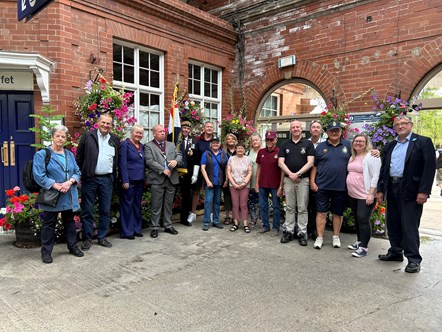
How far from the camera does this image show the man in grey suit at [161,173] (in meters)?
5.30

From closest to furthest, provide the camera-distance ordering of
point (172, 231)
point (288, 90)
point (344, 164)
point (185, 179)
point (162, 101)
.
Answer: point (344, 164) → point (172, 231) → point (185, 179) → point (162, 101) → point (288, 90)

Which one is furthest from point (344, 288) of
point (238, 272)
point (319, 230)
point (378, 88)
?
point (378, 88)

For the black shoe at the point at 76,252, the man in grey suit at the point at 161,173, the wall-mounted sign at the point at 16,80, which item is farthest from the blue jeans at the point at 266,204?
the wall-mounted sign at the point at 16,80

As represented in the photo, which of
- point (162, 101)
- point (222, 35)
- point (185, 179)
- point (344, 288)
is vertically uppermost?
point (222, 35)

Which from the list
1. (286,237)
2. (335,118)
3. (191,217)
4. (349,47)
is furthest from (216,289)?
(349,47)

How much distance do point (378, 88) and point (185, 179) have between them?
4.26 meters

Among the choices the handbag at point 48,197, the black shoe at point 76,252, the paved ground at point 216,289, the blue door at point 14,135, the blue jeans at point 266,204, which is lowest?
the paved ground at point 216,289

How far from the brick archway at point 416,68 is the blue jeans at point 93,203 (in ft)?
18.2

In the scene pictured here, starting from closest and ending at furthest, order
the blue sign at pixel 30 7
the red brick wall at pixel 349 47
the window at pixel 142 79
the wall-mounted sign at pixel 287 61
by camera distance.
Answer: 1. the blue sign at pixel 30 7
2. the red brick wall at pixel 349 47
3. the window at pixel 142 79
4. the wall-mounted sign at pixel 287 61

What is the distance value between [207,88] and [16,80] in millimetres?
4414

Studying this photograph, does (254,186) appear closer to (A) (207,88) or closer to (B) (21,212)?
(B) (21,212)

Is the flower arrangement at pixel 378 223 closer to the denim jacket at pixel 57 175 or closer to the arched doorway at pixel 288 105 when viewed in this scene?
the arched doorway at pixel 288 105

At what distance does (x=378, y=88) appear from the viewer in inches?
265

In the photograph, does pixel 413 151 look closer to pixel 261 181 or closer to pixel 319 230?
pixel 319 230
